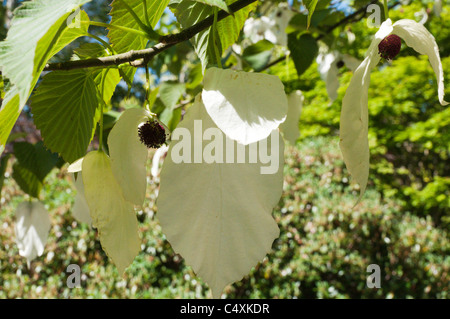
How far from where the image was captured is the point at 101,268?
7.35 ft

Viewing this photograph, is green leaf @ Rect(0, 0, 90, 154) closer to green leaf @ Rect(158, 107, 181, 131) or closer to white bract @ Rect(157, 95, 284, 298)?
white bract @ Rect(157, 95, 284, 298)

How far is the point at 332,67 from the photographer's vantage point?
116 centimetres

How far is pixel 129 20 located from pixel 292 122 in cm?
54

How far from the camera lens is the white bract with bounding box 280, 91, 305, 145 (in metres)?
0.86

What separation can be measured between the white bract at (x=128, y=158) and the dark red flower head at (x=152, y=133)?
2 centimetres

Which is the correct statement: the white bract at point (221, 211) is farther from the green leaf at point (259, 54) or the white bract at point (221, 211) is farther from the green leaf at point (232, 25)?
the green leaf at point (259, 54)

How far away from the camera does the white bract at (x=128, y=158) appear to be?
1.10 ft

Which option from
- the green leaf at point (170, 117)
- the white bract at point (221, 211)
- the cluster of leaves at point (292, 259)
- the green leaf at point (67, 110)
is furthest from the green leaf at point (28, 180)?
the cluster of leaves at point (292, 259)

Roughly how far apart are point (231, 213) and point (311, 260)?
2.18 m

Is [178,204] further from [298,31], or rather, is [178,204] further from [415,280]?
[415,280]

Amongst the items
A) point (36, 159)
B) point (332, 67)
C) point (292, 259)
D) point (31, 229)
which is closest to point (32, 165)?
point (36, 159)

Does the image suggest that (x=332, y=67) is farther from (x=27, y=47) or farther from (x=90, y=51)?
(x=27, y=47)
